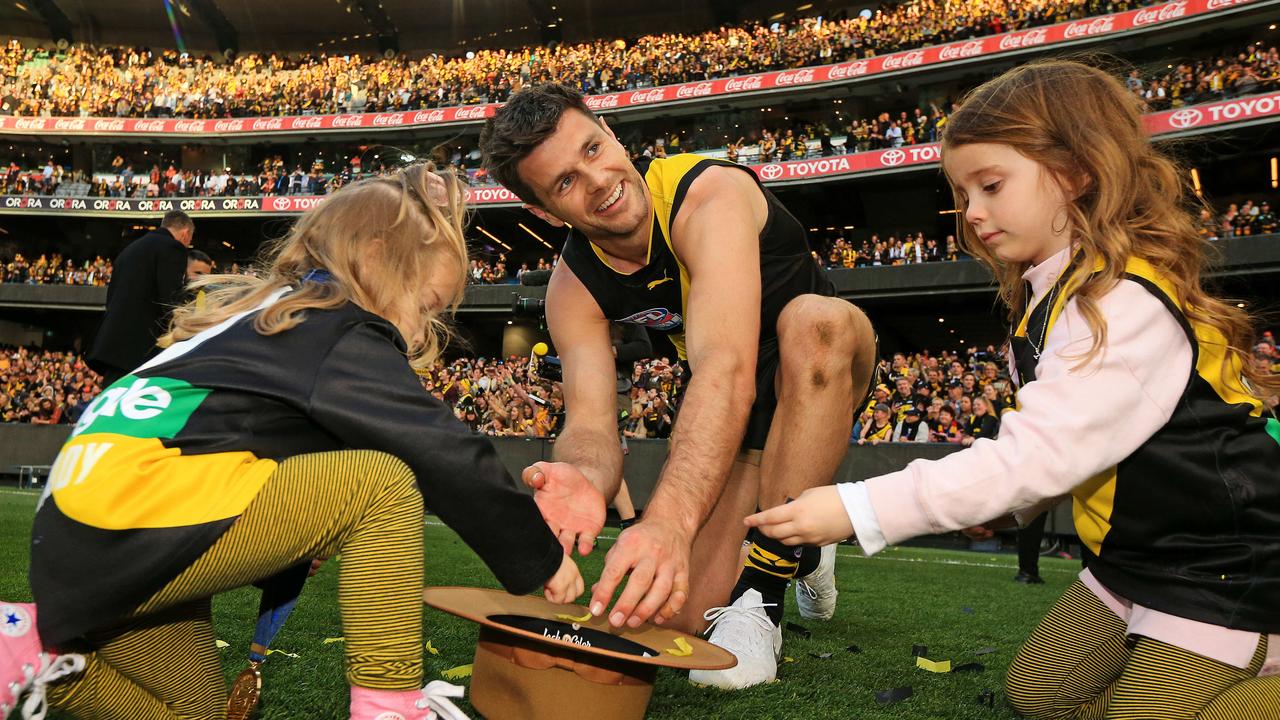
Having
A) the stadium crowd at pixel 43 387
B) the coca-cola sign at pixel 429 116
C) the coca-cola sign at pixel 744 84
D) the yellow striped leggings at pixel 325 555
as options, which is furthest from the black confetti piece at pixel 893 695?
the coca-cola sign at pixel 429 116

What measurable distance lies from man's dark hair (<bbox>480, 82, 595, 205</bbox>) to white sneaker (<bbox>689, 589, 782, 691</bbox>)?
133 centimetres

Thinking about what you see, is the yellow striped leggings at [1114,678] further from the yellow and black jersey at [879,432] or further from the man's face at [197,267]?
the yellow and black jersey at [879,432]

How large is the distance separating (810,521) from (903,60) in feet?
74.4

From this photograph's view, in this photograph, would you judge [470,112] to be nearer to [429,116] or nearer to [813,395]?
[429,116]

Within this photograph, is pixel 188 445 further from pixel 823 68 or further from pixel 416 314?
pixel 823 68

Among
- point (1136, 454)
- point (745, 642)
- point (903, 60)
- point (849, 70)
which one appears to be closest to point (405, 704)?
point (745, 642)

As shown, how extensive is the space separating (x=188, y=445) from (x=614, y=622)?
778 mm

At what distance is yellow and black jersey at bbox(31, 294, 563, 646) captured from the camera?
1.35 metres

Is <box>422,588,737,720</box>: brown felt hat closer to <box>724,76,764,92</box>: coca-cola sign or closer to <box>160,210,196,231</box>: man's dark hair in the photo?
<box>160,210,196,231</box>: man's dark hair

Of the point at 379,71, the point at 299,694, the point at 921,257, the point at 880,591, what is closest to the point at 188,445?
the point at 299,694

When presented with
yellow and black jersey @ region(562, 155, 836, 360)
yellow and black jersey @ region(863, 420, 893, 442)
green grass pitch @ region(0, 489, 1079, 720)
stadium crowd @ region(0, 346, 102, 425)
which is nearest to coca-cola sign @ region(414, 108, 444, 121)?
stadium crowd @ region(0, 346, 102, 425)

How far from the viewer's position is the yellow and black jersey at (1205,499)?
153cm

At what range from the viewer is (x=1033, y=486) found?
1509mm

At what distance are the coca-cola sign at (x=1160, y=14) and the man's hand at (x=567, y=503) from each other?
21181mm
